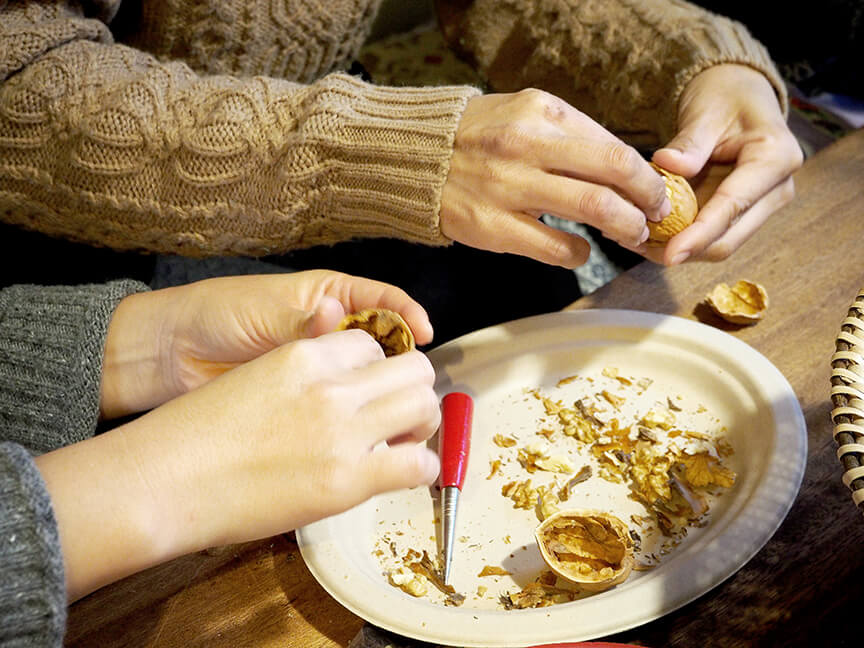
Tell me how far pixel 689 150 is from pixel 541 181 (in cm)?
24

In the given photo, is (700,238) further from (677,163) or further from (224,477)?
(224,477)

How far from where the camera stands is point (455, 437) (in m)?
0.84

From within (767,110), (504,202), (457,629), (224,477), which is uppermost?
(767,110)

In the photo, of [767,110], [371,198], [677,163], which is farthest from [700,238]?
[371,198]

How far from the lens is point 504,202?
2.67 feet

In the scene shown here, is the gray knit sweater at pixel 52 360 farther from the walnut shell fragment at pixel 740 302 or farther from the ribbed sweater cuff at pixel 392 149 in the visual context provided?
the walnut shell fragment at pixel 740 302

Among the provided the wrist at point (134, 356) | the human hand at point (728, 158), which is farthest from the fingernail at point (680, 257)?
the wrist at point (134, 356)

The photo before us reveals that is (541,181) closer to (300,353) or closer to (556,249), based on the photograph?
(556,249)

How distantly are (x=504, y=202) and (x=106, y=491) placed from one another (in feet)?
1.51

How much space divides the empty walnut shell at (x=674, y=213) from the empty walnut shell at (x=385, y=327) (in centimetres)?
30

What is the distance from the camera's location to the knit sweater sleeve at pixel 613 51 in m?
1.05

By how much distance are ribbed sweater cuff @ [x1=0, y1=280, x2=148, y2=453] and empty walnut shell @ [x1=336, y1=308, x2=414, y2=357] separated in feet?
0.90

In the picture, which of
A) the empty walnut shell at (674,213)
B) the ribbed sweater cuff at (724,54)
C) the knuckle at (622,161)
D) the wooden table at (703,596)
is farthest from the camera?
the ribbed sweater cuff at (724,54)

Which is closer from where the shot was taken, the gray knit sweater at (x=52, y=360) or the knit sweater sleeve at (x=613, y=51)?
the gray knit sweater at (x=52, y=360)
